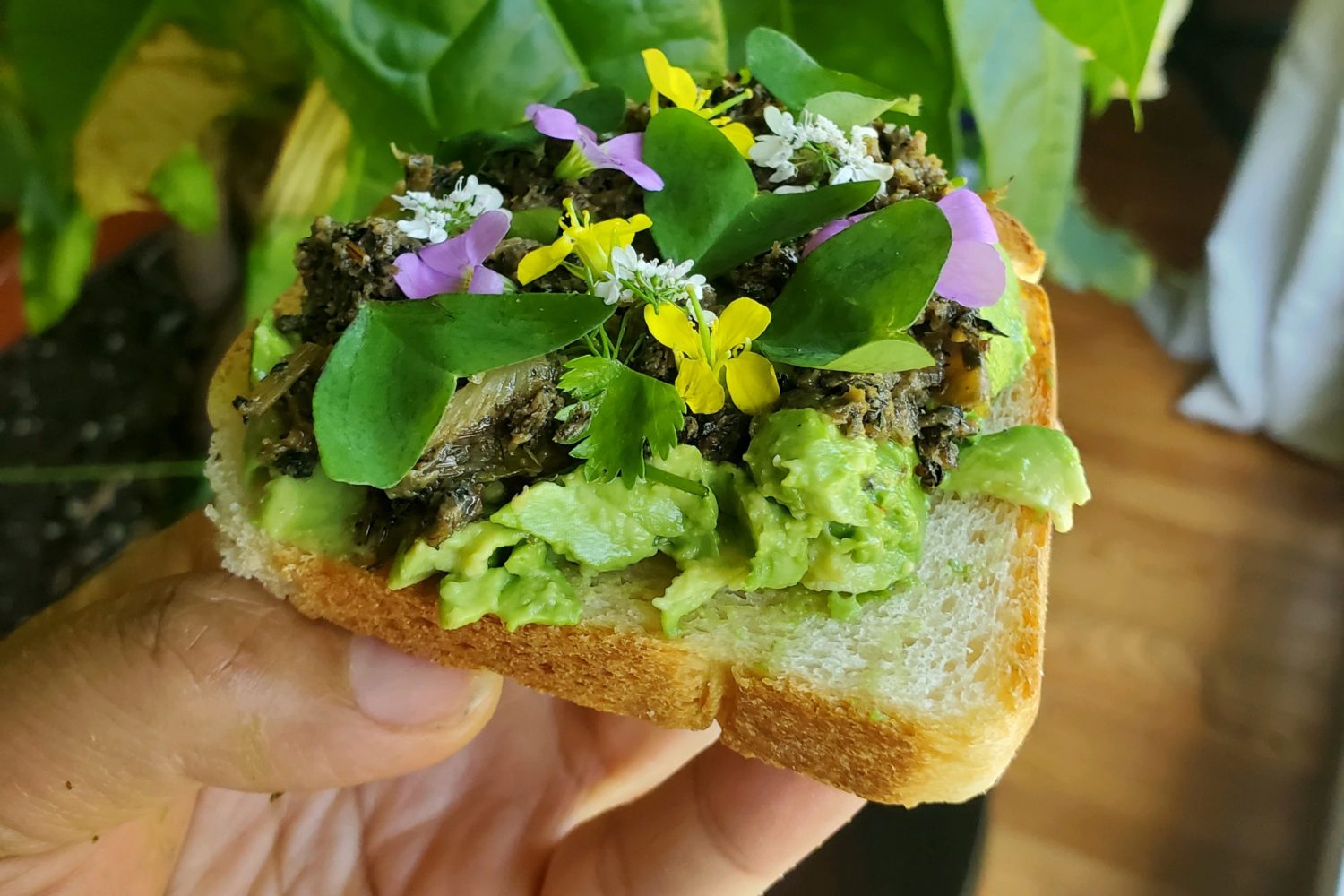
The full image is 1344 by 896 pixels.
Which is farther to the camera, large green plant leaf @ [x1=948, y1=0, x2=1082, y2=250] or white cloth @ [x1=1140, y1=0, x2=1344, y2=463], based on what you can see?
white cloth @ [x1=1140, y1=0, x2=1344, y2=463]

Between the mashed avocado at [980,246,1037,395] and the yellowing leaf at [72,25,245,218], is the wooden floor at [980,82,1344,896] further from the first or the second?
the yellowing leaf at [72,25,245,218]

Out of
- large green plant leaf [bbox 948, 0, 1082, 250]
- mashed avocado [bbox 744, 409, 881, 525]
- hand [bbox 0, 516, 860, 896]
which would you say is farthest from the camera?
large green plant leaf [bbox 948, 0, 1082, 250]

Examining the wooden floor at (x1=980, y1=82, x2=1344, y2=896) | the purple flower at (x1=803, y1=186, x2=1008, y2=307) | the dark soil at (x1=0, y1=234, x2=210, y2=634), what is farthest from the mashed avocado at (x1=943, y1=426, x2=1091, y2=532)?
the dark soil at (x1=0, y1=234, x2=210, y2=634)

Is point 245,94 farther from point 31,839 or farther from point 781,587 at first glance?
point 781,587

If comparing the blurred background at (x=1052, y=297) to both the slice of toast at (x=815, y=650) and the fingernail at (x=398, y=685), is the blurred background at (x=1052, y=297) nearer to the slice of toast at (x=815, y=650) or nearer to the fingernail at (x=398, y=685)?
the slice of toast at (x=815, y=650)

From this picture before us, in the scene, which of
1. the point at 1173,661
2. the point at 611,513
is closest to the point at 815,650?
the point at 611,513

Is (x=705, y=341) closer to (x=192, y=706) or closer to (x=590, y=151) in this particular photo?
(x=590, y=151)

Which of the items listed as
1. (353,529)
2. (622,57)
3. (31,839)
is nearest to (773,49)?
(622,57)
